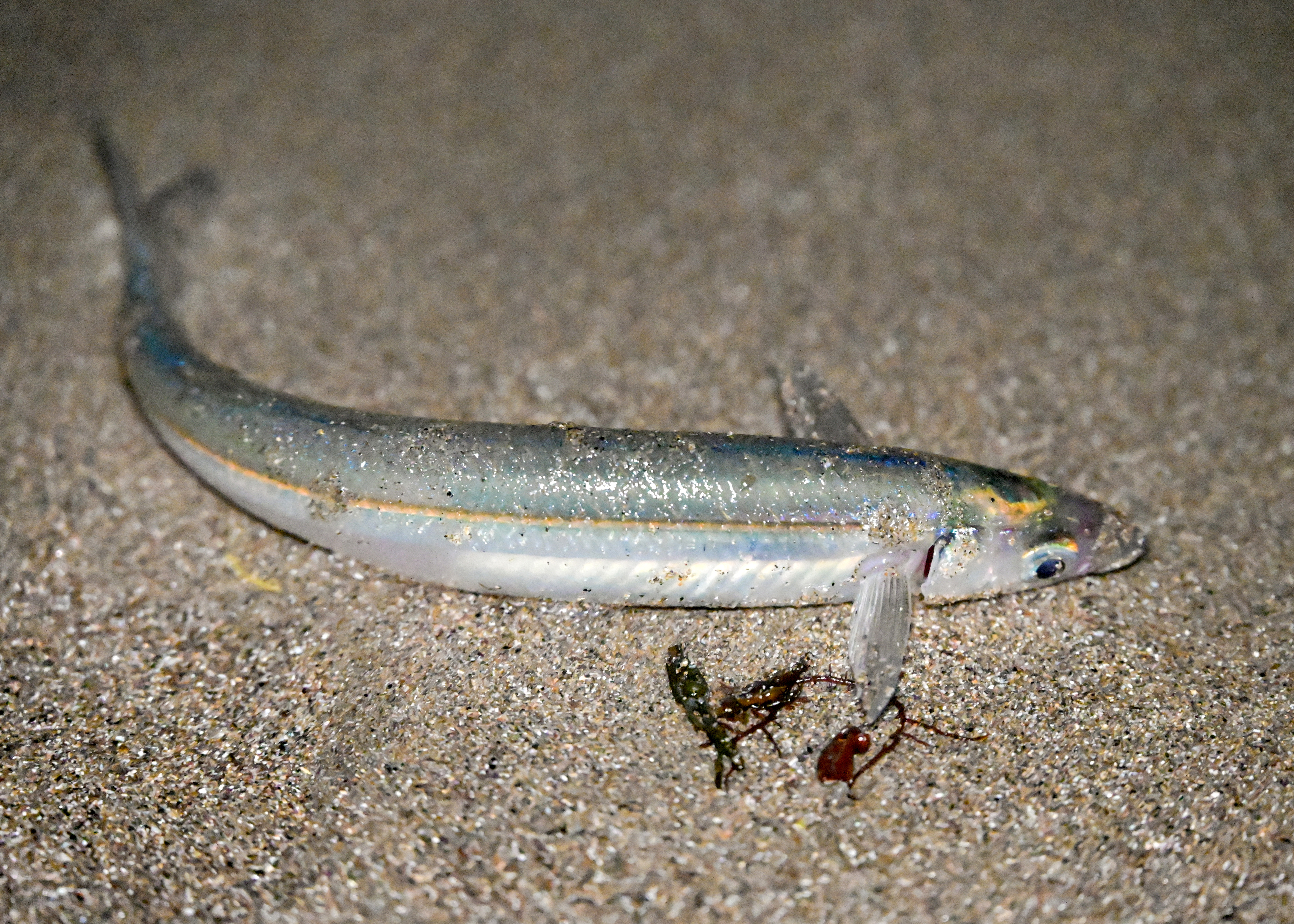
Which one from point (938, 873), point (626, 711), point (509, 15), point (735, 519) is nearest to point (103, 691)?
point (626, 711)

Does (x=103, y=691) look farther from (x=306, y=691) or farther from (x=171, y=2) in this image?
(x=171, y=2)

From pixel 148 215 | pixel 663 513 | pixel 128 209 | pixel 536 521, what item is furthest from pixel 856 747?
pixel 148 215

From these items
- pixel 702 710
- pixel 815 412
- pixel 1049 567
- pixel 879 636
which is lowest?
pixel 702 710

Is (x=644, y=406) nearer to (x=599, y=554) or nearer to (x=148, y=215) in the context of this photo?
(x=599, y=554)

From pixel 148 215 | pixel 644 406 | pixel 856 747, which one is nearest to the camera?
pixel 856 747

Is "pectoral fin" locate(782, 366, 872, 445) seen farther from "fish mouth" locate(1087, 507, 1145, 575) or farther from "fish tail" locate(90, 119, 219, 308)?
"fish tail" locate(90, 119, 219, 308)

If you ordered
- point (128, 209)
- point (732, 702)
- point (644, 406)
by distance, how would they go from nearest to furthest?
point (732, 702) < point (644, 406) < point (128, 209)

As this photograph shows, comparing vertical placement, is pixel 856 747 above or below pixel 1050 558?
below

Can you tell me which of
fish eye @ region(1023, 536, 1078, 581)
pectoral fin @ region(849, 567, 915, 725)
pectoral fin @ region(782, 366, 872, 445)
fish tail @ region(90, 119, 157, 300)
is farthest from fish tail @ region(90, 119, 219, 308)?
fish eye @ region(1023, 536, 1078, 581)
